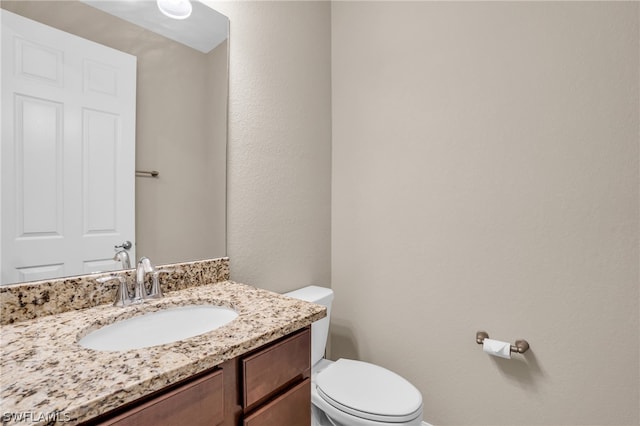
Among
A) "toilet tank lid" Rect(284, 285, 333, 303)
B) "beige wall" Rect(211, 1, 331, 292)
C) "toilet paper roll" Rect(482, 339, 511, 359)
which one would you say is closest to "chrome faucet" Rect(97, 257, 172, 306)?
"beige wall" Rect(211, 1, 331, 292)

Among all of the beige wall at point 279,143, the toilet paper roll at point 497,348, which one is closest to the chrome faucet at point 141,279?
the beige wall at point 279,143

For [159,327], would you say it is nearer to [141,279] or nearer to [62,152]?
[141,279]

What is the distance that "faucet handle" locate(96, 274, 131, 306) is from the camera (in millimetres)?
962

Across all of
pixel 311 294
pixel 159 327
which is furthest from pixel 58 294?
pixel 311 294

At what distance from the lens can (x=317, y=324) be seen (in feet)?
5.00

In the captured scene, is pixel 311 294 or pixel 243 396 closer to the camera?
pixel 243 396

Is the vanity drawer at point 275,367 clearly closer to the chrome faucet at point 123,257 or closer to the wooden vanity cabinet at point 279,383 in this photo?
the wooden vanity cabinet at point 279,383

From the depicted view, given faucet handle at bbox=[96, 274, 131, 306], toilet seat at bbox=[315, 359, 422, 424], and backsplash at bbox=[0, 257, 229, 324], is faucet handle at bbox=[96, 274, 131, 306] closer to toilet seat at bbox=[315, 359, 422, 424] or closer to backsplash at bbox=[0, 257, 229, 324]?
backsplash at bbox=[0, 257, 229, 324]

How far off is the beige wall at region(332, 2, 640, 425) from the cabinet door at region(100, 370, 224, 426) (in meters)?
1.19

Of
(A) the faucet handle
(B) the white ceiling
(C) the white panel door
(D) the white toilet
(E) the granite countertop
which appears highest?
(B) the white ceiling

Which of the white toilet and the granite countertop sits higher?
the granite countertop

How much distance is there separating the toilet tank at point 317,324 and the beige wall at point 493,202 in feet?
1.03

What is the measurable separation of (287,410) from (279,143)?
1.19 metres

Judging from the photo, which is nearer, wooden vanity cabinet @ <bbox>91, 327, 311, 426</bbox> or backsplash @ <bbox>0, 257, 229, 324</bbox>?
→ wooden vanity cabinet @ <bbox>91, 327, 311, 426</bbox>
